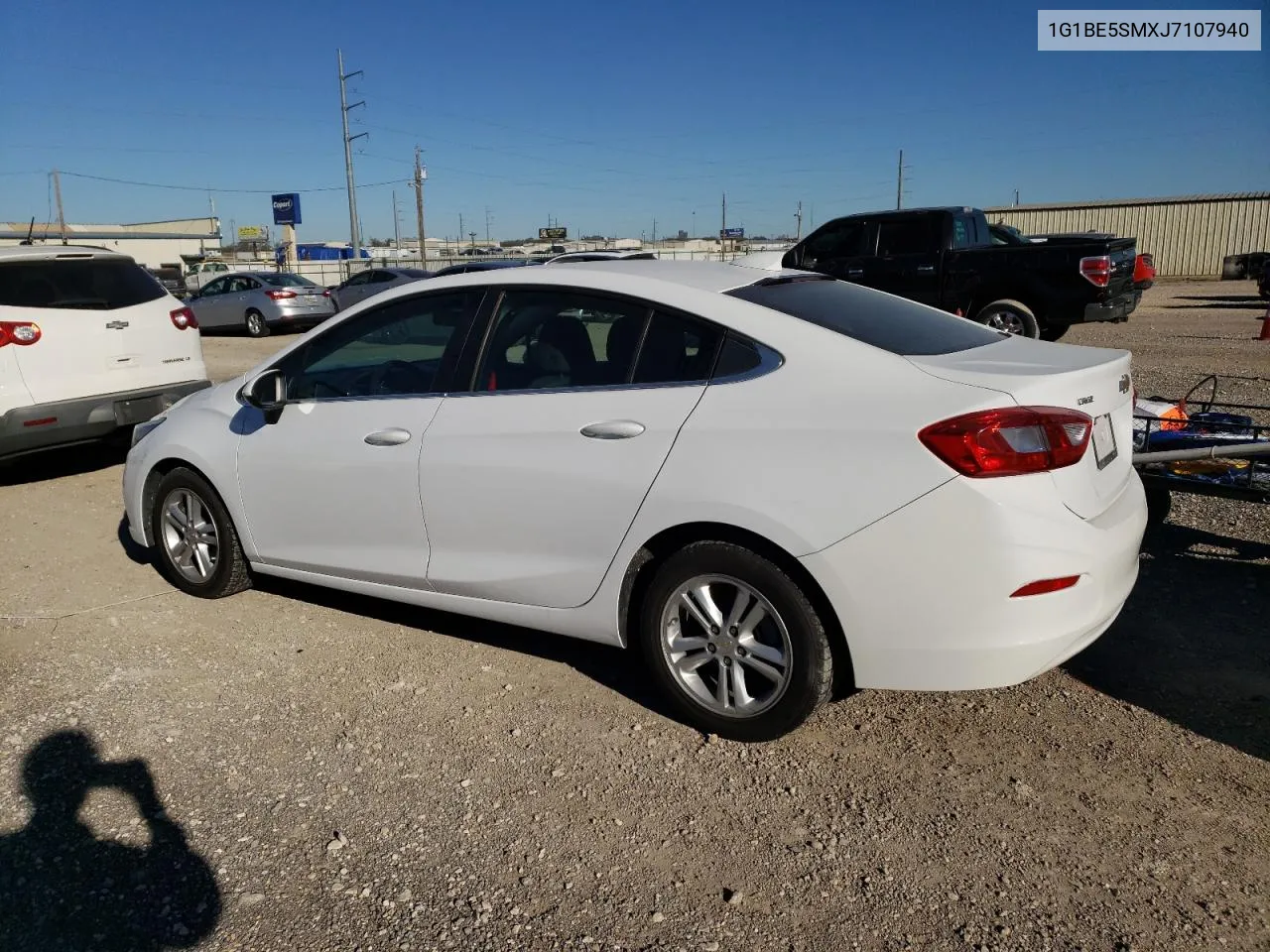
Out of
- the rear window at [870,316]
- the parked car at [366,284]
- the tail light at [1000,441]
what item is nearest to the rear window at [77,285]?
the rear window at [870,316]

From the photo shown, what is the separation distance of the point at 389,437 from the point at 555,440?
83 cm

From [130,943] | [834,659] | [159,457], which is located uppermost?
[159,457]

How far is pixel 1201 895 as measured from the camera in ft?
8.75

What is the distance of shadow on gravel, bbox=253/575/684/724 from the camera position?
405cm

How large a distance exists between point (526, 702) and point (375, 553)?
3.07 feet

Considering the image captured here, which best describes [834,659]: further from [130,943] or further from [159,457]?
[159,457]

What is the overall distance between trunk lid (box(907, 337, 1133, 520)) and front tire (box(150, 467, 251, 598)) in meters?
3.35

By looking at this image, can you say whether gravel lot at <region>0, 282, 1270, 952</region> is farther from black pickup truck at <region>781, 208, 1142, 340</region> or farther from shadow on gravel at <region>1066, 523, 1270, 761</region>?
black pickup truck at <region>781, 208, 1142, 340</region>

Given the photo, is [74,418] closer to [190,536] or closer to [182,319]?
[182,319]

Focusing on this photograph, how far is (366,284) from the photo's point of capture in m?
26.8

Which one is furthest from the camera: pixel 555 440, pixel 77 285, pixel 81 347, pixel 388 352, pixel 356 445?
pixel 77 285

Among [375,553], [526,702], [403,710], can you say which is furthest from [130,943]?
[375,553]

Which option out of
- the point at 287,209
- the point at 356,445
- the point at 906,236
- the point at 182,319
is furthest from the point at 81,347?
the point at 287,209

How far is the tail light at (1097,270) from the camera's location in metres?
12.4
